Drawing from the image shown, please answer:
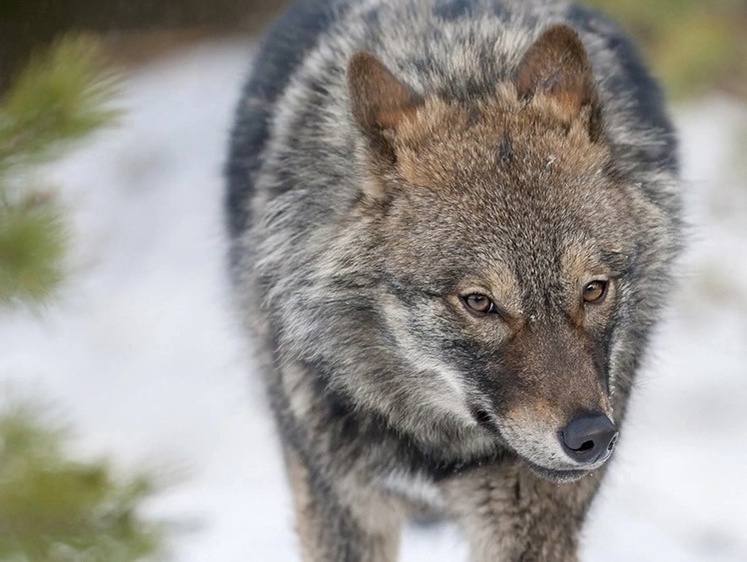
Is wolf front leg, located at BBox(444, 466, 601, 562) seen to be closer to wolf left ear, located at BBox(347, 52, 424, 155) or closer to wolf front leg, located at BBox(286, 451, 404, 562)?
wolf front leg, located at BBox(286, 451, 404, 562)

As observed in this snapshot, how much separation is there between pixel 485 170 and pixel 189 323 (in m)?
5.85

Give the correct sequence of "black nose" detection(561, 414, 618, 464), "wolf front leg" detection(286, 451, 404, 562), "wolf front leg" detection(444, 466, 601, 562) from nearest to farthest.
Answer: "black nose" detection(561, 414, 618, 464)
"wolf front leg" detection(444, 466, 601, 562)
"wolf front leg" detection(286, 451, 404, 562)

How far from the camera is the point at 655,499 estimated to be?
21.0 feet

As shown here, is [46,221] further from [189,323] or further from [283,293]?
[189,323]

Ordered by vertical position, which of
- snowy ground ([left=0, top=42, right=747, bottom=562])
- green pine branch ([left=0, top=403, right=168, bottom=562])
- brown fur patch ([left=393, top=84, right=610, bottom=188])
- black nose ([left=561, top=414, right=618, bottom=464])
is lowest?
snowy ground ([left=0, top=42, right=747, bottom=562])

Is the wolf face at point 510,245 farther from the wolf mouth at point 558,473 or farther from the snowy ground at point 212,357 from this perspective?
the snowy ground at point 212,357

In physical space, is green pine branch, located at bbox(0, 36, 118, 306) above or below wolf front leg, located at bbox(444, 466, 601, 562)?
above

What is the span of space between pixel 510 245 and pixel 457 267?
0.15 meters

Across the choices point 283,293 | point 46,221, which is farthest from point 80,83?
point 283,293

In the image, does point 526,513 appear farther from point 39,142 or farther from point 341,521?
point 39,142

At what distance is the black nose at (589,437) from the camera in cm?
279

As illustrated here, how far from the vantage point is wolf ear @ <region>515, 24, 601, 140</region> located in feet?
10.8

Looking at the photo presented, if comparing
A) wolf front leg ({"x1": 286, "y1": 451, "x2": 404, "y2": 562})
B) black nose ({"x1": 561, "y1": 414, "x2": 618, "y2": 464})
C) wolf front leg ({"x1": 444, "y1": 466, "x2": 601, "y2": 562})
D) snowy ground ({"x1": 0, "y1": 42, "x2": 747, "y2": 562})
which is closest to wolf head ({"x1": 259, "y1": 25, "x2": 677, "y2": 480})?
black nose ({"x1": 561, "y1": 414, "x2": 618, "y2": 464})

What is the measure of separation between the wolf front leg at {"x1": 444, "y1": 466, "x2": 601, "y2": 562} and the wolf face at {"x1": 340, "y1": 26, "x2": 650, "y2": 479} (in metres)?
0.17
